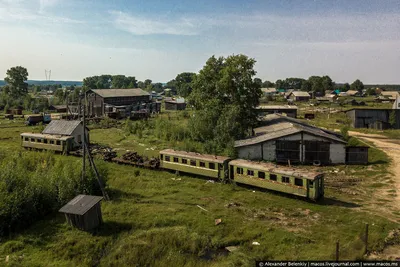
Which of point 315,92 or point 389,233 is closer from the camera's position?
point 389,233

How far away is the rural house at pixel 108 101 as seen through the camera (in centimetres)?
7706

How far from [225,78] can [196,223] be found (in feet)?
89.4

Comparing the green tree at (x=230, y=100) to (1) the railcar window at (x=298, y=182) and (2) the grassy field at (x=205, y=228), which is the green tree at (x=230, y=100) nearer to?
(2) the grassy field at (x=205, y=228)

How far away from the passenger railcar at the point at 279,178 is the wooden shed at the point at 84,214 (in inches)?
476

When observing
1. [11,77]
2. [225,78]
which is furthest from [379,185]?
[11,77]

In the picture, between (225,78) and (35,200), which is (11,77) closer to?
(225,78)

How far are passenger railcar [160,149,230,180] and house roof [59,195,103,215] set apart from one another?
11.5 meters

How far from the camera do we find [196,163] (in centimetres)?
2845

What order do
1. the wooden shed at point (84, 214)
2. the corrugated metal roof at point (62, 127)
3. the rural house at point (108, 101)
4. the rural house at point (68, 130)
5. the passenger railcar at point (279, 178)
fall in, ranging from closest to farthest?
1. the wooden shed at point (84, 214)
2. the passenger railcar at point (279, 178)
3. the rural house at point (68, 130)
4. the corrugated metal roof at point (62, 127)
5. the rural house at point (108, 101)

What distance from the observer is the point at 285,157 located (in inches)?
1337

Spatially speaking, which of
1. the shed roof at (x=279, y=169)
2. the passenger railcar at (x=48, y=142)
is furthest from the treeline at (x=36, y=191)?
the passenger railcar at (x=48, y=142)

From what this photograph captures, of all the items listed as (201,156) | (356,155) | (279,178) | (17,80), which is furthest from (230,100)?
(17,80)

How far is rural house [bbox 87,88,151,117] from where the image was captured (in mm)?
77062

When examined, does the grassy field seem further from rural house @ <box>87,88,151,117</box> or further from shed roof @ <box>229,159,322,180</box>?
rural house @ <box>87,88,151,117</box>
